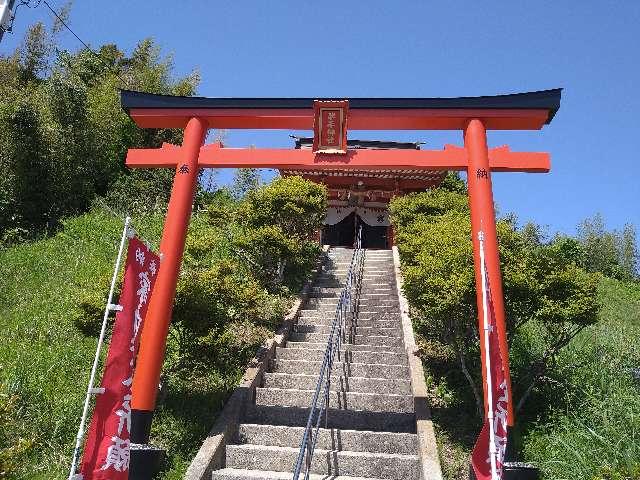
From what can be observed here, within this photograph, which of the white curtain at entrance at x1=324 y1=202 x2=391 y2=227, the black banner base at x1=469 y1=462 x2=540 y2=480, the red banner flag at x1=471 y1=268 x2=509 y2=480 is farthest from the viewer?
the white curtain at entrance at x1=324 y1=202 x2=391 y2=227

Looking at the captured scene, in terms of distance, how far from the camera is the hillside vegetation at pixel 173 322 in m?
5.88

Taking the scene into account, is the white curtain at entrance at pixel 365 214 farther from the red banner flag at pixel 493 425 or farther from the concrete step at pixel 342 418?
the red banner flag at pixel 493 425

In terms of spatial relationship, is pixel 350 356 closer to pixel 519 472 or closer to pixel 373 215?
pixel 519 472

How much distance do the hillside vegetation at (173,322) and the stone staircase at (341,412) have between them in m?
0.54

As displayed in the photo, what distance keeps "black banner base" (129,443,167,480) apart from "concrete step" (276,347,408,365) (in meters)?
2.94

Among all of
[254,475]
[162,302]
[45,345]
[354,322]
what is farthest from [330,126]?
[45,345]

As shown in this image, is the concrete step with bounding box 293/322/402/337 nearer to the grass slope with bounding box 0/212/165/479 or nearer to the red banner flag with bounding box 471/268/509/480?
the grass slope with bounding box 0/212/165/479

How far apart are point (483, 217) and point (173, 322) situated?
406 cm

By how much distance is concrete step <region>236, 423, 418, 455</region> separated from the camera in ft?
20.0

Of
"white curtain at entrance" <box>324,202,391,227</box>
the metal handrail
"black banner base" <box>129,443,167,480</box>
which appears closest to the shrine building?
"white curtain at entrance" <box>324,202,391,227</box>

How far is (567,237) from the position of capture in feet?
74.0

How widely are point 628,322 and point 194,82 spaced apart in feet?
64.3

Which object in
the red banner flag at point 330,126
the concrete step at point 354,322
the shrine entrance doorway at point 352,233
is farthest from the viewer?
the shrine entrance doorway at point 352,233

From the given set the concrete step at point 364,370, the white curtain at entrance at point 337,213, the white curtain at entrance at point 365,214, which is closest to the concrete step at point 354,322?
the concrete step at point 364,370
